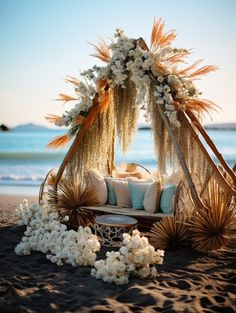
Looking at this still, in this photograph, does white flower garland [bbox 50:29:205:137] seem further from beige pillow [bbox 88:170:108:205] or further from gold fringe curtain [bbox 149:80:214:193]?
beige pillow [bbox 88:170:108:205]

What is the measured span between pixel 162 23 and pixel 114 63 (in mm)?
981

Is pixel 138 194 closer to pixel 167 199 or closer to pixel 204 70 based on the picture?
pixel 167 199

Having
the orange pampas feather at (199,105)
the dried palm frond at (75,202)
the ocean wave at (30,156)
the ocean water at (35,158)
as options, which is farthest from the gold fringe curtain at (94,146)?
the ocean wave at (30,156)

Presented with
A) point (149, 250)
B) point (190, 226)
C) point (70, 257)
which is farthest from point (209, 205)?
point (70, 257)

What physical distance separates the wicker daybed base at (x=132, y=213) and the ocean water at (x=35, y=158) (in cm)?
604

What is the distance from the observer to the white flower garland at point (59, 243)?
4.88 m

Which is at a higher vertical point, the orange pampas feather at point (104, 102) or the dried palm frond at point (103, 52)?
the dried palm frond at point (103, 52)

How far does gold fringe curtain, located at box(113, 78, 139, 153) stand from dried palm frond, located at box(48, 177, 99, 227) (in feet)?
3.67

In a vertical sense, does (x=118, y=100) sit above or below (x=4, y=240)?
above

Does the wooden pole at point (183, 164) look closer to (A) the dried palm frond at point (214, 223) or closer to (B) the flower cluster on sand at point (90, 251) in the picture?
(A) the dried palm frond at point (214, 223)

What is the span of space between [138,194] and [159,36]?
252 centimetres

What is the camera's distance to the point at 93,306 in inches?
145

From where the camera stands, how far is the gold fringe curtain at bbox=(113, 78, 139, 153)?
22.4 ft

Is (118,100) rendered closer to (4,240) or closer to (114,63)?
(114,63)
